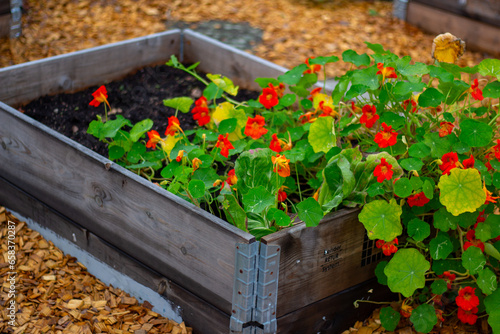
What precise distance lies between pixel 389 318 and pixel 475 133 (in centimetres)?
63

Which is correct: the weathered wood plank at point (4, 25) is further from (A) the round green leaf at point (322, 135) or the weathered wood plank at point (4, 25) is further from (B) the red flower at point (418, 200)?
(B) the red flower at point (418, 200)

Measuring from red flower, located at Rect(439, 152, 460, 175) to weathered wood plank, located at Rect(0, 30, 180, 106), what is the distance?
181 cm

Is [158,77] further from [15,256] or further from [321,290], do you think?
[321,290]

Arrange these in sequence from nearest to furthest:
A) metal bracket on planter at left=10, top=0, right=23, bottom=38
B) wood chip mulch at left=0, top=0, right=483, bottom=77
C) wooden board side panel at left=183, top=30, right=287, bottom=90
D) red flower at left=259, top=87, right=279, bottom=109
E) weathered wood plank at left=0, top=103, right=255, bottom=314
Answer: weathered wood plank at left=0, top=103, right=255, bottom=314 < red flower at left=259, top=87, right=279, bottom=109 < wooden board side panel at left=183, top=30, right=287, bottom=90 < metal bracket on planter at left=10, top=0, right=23, bottom=38 < wood chip mulch at left=0, top=0, right=483, bottom=77

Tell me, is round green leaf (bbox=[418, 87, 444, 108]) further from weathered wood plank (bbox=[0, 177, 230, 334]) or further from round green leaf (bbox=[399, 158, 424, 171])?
weathered wood plank (bbox=[0, 177, 230, 334])

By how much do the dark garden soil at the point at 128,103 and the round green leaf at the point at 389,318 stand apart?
1.16 m

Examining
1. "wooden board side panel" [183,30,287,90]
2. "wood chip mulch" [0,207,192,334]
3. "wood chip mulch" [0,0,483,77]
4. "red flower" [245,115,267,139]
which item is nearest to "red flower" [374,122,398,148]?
"red flower" [245,115,267,139]

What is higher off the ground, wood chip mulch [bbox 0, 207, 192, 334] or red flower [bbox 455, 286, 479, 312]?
red flower [bbox 455, 286, 479, 312]

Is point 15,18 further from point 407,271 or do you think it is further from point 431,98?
point 407,271

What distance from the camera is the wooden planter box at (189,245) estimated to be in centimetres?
166

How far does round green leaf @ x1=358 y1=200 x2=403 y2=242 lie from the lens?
5.64 feet

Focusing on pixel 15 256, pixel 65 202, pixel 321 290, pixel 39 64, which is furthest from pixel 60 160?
pixel 321 290

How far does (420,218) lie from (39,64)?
1.77 metres

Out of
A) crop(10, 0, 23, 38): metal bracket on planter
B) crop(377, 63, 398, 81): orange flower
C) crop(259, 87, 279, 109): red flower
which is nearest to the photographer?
crop(377, 63, 398, 81): orange flower
